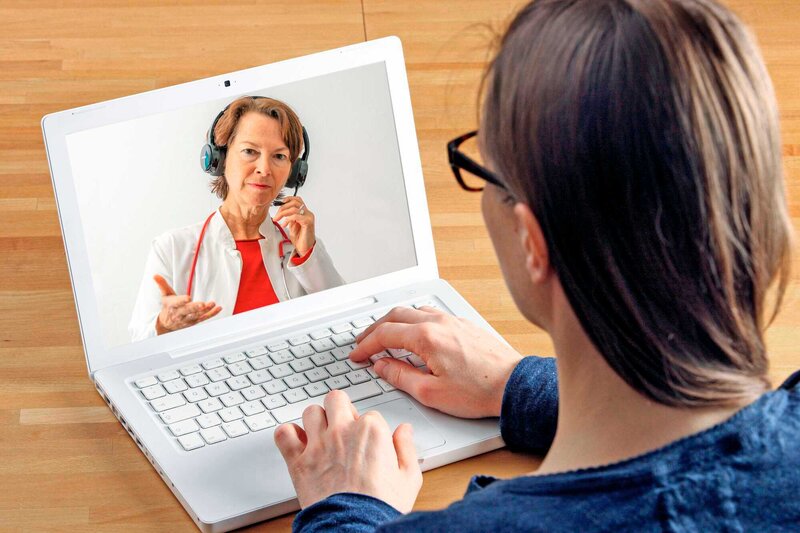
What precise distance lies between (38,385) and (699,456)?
0.64 metres

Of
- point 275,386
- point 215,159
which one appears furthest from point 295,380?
point 215,159

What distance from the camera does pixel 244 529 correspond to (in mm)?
818

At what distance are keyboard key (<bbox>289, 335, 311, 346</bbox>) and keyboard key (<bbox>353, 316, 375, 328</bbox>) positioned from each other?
50mm

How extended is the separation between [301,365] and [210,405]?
94 mm

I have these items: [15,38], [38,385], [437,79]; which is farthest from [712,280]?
[15,38]

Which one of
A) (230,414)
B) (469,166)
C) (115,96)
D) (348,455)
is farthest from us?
(115,96)

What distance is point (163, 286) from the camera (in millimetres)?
985

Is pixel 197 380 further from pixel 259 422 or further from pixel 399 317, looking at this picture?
pixel 399 317

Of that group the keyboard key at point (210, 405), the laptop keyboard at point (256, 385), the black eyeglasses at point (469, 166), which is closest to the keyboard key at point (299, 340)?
the laptop keyboard at point (256, 385)

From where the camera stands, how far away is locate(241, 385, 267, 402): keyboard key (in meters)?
0.93

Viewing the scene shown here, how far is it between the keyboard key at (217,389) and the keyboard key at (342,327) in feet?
0.41

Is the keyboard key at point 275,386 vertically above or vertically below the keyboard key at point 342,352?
above

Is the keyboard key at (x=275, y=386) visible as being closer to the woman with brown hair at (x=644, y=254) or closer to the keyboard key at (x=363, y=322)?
the keyboard key at (x=363, y=322)

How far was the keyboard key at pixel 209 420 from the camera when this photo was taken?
90cm
